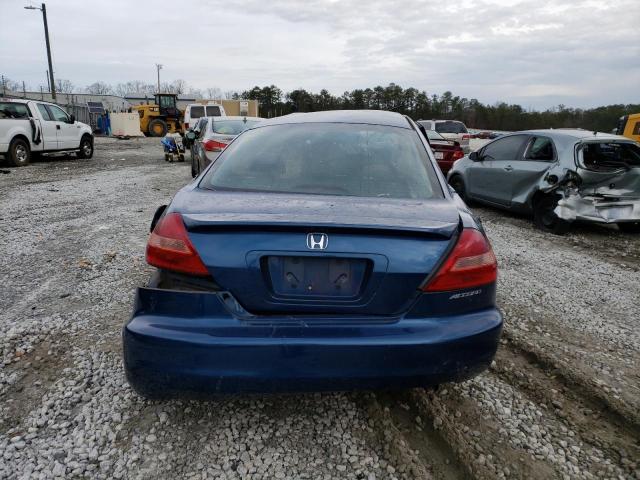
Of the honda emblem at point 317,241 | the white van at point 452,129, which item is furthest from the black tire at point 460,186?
the white van at point 452,129

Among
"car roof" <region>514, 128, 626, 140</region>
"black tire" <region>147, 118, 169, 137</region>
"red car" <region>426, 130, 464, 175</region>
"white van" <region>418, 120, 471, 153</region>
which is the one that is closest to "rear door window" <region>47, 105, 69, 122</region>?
"red car" <region>426, 130, 464, 175</region>

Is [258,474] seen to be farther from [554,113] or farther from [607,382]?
[554,113]

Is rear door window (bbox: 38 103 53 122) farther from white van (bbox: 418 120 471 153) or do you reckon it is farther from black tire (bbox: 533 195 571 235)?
black tire (bbox: 533 195 571 235)

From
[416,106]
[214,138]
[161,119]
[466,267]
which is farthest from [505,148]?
[416,106]

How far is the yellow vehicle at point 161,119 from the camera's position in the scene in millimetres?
32406

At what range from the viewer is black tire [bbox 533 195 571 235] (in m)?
6.90

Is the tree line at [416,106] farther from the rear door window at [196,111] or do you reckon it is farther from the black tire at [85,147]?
the black tire at [85,147]

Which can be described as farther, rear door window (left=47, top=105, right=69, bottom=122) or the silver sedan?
rear door window (left=47, top=105, right=69, bottom=122)

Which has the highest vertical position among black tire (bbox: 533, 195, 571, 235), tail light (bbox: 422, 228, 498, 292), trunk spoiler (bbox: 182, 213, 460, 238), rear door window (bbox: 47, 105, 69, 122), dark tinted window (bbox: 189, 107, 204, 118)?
dark tinted window (bbox: 189, 107, 204, 118)

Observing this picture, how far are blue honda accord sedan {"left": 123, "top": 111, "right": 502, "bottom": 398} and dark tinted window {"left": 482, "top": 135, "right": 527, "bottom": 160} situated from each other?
6.48m

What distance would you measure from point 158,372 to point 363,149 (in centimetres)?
171

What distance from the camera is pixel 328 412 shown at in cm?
255

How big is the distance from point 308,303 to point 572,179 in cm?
609

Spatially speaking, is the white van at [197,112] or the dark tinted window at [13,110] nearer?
the dark tinted window at [13,110]
